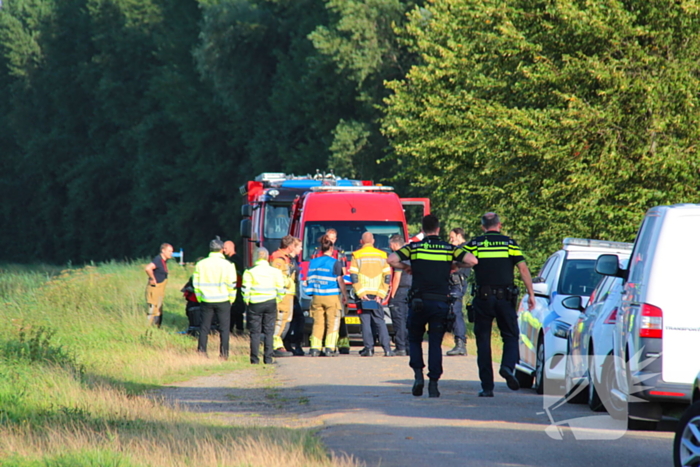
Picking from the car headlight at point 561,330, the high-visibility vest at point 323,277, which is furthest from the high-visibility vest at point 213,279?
the car headlight at point 561,330

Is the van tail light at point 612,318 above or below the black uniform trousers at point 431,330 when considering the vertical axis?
above

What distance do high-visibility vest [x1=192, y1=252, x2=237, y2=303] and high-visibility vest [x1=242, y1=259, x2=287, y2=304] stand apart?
0.63m

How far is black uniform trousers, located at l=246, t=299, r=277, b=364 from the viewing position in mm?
16359

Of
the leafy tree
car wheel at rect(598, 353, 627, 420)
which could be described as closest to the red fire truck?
the leafy tree

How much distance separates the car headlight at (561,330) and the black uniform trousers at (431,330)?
1.33 m

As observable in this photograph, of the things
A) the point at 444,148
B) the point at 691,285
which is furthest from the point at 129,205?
the point at 691,285

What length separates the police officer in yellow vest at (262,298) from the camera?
16297 mm

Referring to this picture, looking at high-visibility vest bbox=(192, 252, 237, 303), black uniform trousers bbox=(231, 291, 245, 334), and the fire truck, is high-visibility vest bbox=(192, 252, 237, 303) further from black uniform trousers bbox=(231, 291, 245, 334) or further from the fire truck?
the fire truck

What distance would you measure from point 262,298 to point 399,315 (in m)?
2.69

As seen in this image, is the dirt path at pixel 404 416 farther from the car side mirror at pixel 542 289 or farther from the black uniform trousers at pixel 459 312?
the black uniform trousers at pixel 459 312

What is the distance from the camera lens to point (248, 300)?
53.6 ft

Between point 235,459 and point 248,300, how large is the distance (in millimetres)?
8486

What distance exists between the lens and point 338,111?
44.7 meters

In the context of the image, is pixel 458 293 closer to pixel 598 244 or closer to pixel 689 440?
pixel 598 244
